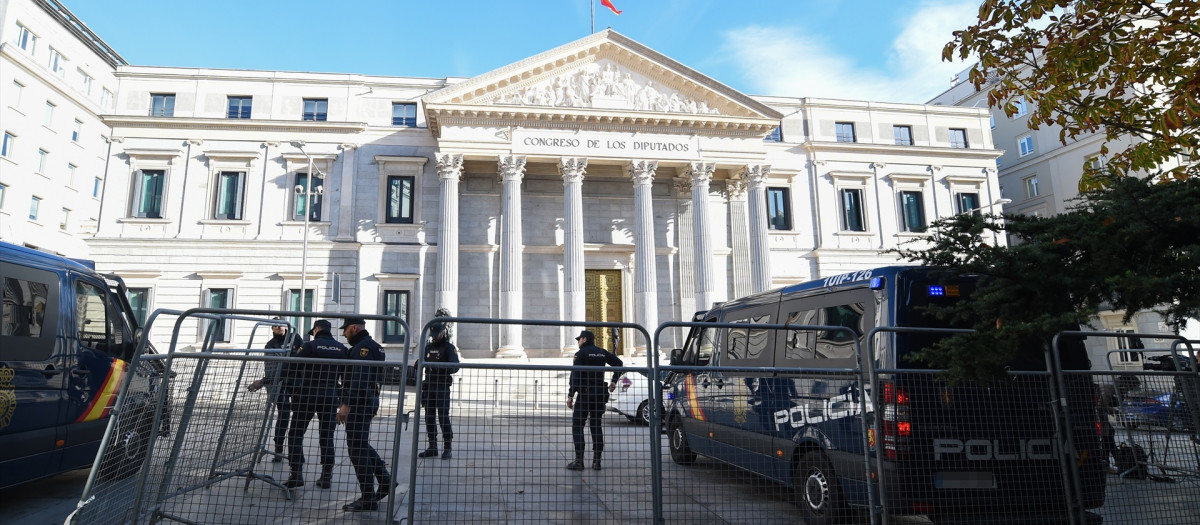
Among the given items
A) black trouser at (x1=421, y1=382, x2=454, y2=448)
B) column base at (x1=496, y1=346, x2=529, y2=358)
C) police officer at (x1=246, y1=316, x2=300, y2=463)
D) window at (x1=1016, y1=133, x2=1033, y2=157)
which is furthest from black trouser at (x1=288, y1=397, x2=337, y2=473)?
window at (x1=1016, y1=133, x2=1033, y2=157)

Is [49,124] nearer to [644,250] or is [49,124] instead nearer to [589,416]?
[644,250]

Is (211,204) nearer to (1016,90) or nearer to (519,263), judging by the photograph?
(519,263)

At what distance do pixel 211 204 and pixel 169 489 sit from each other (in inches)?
965

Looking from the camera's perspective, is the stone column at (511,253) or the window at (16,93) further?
the window at (16,93)

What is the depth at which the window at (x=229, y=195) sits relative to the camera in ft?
85.5

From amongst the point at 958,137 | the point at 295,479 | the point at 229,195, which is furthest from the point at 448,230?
the point at 958,137

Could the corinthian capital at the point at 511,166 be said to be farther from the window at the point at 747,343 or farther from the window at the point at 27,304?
the window at the point at 27,304

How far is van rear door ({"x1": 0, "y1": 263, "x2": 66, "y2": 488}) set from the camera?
561 cm

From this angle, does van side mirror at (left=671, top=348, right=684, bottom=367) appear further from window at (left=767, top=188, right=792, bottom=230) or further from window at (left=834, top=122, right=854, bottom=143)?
window at (left=834, top=122, right=854, bottom=143)

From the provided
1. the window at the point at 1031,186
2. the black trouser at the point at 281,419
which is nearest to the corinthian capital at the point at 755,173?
the window at the point at 1031,186

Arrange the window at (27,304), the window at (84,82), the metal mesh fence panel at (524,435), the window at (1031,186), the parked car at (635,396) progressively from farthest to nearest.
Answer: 1. the window at (84,82)
2. the window at (1031,186)
3. the window at (27,304)
4. the parked car at (635,396)
5. the metal mesh fence panel at (524,435)

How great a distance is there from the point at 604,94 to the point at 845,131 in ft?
42.8

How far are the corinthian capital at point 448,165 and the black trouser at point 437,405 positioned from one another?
19235 millimetres

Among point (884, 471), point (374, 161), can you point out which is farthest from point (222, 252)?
point (884, 471)
